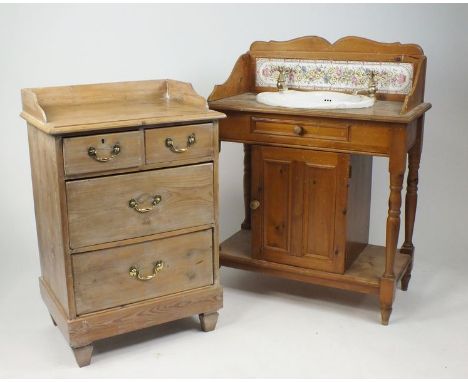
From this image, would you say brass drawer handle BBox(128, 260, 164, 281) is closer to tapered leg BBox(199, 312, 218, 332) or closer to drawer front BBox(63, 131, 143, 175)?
tapered leg BBox(199, 312, 218, 332)

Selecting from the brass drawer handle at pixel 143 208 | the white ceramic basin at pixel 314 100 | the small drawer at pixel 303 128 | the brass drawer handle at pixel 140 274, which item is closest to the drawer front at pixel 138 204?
the brass drawer handle at pixel 143 208

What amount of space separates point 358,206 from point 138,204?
108 cm

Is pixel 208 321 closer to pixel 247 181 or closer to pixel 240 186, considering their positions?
pixel 247 181

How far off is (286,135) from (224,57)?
104 centimetres

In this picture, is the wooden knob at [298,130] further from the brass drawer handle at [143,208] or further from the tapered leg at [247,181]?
the tapered leg at [247,181]

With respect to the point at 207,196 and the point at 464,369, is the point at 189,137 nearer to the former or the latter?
the point at 207,196

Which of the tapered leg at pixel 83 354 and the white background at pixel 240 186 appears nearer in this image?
the tapered leg at pixel 83 354

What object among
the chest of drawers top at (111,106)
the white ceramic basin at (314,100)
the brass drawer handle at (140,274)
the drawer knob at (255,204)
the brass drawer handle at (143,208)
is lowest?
the brass drawer handle at (140,274)

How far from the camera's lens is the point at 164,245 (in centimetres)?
287

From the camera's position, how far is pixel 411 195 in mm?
3441

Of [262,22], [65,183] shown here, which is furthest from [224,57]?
[65,183]

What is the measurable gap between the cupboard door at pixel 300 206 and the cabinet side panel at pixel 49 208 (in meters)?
0.94

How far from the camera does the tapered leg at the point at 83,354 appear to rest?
9.14 feet

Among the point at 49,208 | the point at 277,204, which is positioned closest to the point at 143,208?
the point at 49,208
